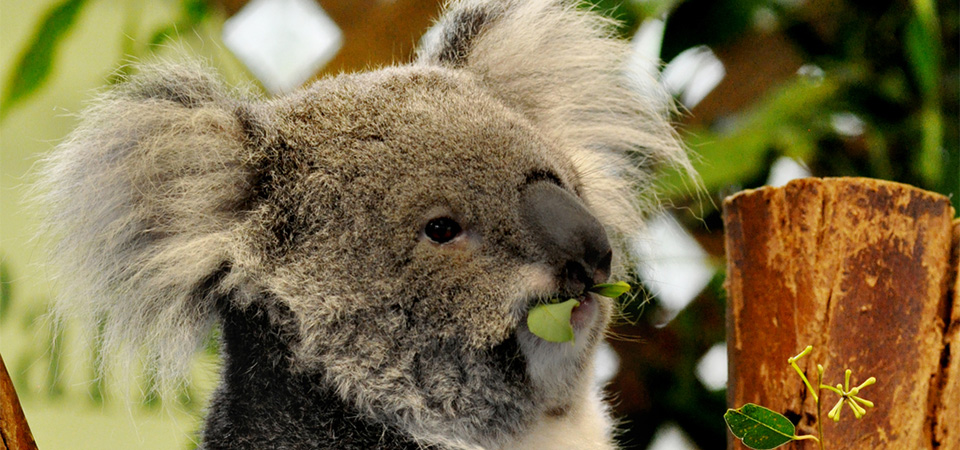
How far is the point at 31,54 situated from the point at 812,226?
2577mm

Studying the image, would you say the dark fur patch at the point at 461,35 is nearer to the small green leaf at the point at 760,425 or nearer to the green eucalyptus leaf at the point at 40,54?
the small green leaf at the point at 760,425

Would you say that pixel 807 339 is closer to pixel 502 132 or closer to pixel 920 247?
pixel 920 247

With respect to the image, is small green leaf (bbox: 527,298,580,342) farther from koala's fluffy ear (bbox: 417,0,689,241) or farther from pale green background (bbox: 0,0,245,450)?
pale green background (bbox: 0,0,245,450)

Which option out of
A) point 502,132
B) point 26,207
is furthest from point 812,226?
point 26,207

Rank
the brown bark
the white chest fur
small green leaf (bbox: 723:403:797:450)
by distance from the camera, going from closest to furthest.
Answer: small green leaf (bbox: 723:403:797:450), the brown bark, the white chest fur

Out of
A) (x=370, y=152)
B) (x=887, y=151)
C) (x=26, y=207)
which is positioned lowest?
(x=887, y=151)

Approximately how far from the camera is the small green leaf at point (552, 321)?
144 centimetres

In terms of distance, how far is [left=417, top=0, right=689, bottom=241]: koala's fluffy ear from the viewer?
2121 mm

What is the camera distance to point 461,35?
213cm

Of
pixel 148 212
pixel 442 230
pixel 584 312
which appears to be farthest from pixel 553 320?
pixel 148 212

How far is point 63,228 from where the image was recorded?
1612mm

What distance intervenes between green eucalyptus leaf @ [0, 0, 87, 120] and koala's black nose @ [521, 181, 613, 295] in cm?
214

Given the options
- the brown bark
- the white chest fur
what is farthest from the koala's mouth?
the brown bark

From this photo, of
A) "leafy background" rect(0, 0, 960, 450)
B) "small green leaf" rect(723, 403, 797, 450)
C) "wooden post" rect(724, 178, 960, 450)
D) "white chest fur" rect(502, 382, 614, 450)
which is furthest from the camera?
"leafy background" rect(0, 0, 960, 450)
